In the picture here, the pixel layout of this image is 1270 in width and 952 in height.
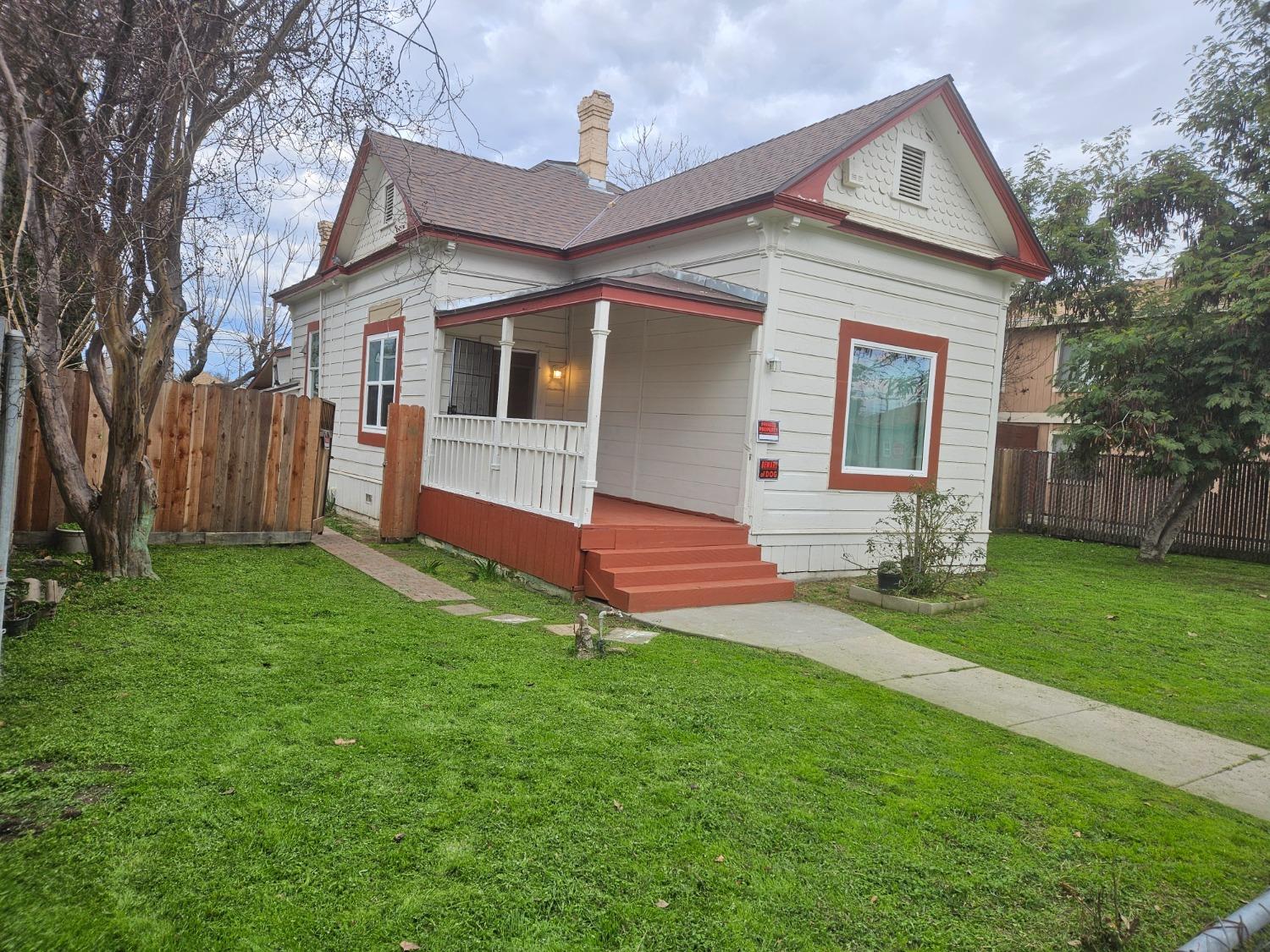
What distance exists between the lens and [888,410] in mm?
10148

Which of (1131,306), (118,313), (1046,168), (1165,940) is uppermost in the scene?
(1046,168)

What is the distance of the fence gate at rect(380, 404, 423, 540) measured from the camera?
35.7 feet

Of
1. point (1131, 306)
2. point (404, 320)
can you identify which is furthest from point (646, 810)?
point (1131, 306)

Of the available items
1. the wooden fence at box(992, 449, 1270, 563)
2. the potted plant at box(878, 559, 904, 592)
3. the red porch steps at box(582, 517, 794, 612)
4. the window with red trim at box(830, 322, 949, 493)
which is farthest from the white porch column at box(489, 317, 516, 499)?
the wooden fence at box(992, 449, 1270, 563)

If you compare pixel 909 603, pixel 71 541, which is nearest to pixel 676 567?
pixel 909 603

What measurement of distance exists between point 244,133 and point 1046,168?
17278 mm

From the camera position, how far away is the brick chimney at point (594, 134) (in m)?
16.0

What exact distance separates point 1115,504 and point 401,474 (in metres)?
12.9

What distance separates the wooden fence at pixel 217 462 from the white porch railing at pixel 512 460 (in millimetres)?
1484

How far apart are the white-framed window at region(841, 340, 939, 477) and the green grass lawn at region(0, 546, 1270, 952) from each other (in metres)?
5.01

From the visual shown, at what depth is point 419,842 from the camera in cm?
296

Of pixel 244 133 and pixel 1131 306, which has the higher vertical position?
pixel 1131 306

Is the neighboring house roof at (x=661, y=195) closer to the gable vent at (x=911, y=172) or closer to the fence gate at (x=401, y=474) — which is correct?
the gable vent at (x=911, y=172)

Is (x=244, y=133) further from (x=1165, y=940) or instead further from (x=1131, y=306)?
(x=1131, y=306)
